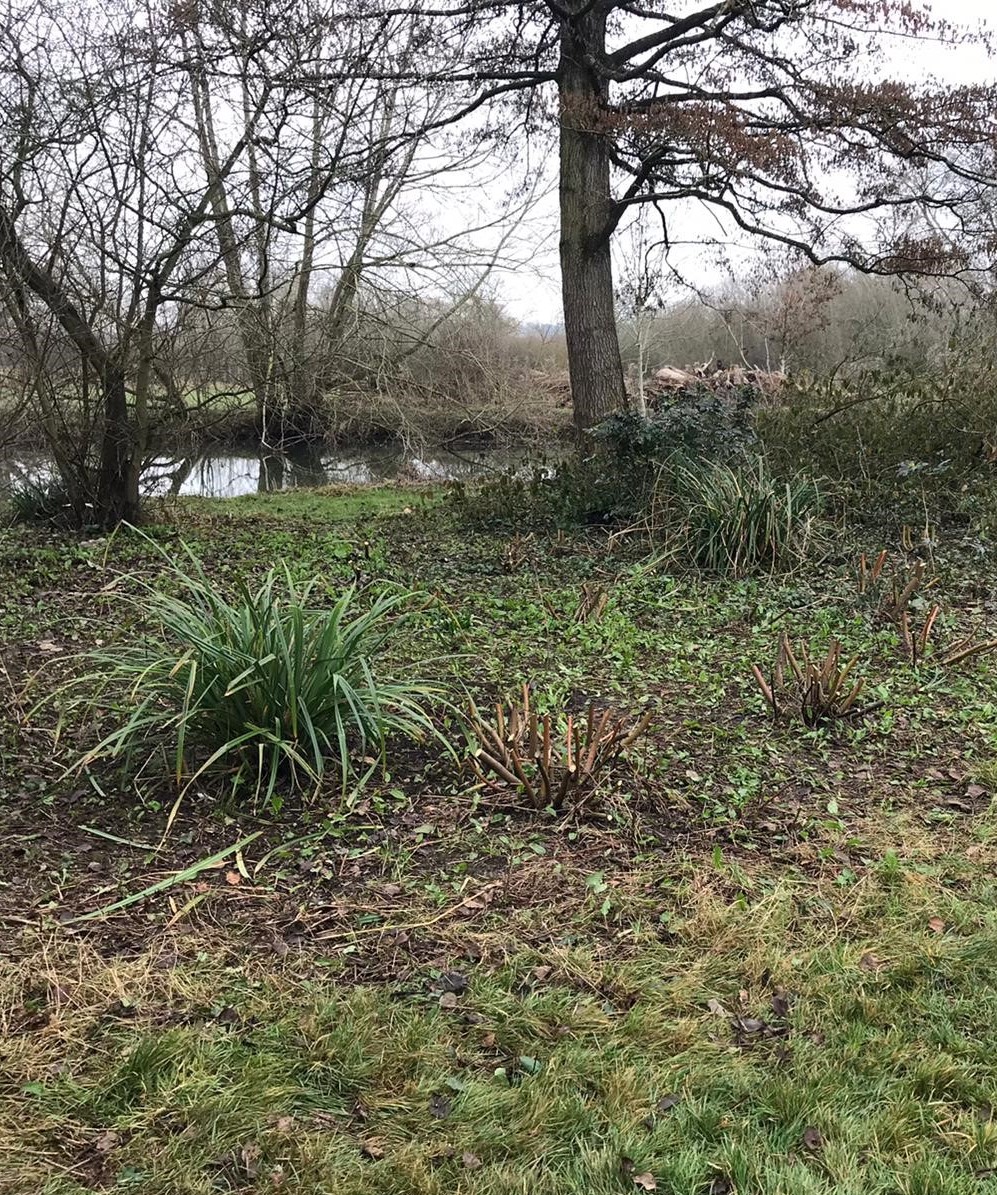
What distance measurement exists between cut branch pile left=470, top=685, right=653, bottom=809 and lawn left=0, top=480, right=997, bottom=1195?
9 centimetres

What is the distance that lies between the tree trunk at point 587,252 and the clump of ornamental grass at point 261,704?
5990mm

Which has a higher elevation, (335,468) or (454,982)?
(335,468)

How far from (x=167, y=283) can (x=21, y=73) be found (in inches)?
60.4

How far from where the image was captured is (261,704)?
3318 mm

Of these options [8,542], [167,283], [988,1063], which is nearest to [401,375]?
[167,283]

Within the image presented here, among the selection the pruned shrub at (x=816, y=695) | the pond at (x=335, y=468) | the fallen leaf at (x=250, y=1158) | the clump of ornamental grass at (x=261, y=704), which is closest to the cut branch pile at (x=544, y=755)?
the clump of ornamental grass at (x=261, y=704)

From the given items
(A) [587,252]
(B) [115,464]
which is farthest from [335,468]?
(B) [115,464]

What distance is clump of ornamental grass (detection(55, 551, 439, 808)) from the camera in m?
3.25

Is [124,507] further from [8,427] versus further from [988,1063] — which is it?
[988,1063]

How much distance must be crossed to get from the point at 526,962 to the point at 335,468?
535 inches

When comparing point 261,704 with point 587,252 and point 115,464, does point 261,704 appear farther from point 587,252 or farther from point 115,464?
point 587,252

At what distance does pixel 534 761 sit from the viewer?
3.43 meters

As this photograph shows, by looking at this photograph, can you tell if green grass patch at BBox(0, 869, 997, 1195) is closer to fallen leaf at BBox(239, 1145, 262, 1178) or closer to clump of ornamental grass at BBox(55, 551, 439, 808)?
fallen leaf at BBox(239, 1145, 262, 1178)

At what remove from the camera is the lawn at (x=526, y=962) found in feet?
6.11
